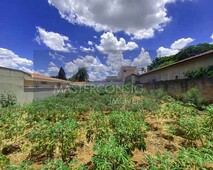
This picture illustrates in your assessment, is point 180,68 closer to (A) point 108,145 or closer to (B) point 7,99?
(B) point 7,99

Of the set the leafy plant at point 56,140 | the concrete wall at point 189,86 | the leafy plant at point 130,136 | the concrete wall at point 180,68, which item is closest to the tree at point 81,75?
the concrete wall at point 180,68

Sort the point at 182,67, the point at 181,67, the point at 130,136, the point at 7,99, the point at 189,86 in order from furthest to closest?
the point at 181,67, the point at 182,67, the point at 7,99, the point at 189,86, the point at 130,136

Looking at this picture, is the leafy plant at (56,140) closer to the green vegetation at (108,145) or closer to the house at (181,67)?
the green vegetation at (108,145)

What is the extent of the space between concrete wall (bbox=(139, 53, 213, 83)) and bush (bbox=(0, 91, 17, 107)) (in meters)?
13.3

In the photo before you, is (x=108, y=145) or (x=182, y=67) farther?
(x=182, y=67)

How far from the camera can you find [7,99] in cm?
1020

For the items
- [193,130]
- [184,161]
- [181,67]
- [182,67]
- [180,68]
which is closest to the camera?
[184,161]

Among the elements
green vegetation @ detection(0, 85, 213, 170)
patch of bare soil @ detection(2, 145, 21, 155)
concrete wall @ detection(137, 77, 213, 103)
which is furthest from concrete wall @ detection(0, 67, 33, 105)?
concrete wall @ detection(137, 77, 213, 103)

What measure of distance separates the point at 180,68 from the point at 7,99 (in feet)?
Answer: 48.4

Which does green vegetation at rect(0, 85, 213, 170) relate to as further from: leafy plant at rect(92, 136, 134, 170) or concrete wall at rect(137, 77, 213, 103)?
concrete wall at rect(137, 77, 213, 103)

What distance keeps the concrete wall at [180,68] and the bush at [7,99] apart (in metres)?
13.3

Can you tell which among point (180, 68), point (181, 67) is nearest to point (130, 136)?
point (181, 67)

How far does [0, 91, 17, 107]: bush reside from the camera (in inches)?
391

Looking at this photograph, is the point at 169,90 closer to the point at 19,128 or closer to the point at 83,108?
the point at 83,108
